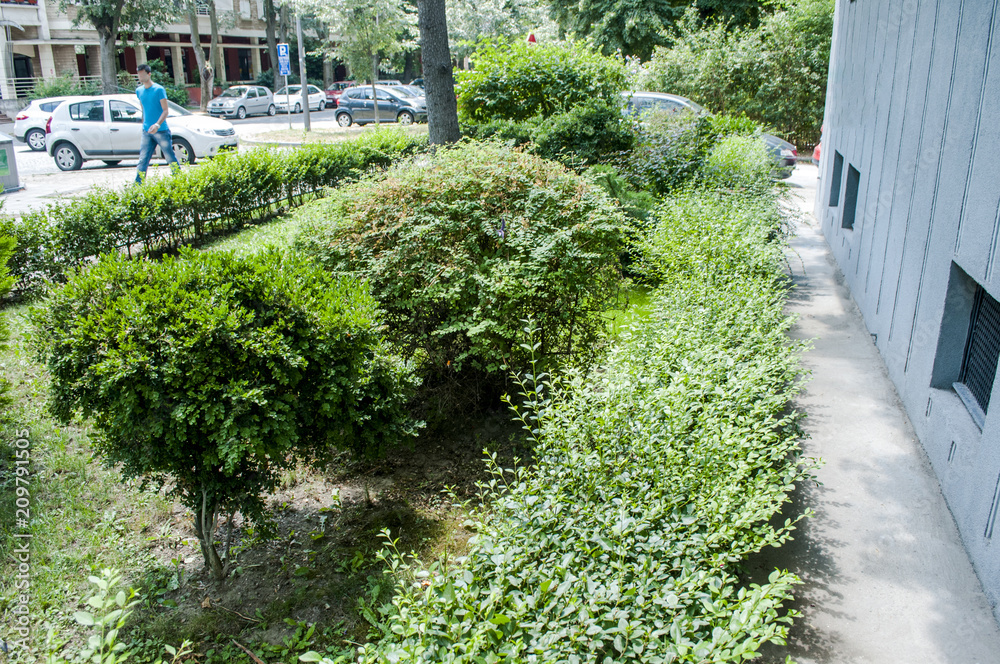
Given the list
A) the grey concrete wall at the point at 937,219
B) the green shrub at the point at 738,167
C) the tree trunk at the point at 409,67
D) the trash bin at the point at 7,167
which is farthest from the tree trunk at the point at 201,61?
the grey concrete wall at the point at 937,219

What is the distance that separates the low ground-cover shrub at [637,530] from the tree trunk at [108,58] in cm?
3775

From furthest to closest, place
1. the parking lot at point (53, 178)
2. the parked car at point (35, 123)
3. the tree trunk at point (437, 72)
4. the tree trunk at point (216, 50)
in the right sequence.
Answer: the tree trunk at point (216, 50) < the parked car at point (35, 123) < the parking lot at point (53, 178) < the tree trunk at point (437, 72)

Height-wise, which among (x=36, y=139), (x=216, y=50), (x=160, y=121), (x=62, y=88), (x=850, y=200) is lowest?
(x=850, y=200)

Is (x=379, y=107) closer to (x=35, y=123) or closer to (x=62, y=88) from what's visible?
(x=35, y=123)

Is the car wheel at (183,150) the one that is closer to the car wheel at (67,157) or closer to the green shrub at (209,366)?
the car wheel at (67,157)

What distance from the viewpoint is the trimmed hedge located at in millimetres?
7480

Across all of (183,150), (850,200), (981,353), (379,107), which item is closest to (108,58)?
(379,107)

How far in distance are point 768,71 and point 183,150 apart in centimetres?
1749

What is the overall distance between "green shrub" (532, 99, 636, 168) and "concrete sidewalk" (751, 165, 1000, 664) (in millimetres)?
6033

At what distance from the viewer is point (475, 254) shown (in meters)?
5.25

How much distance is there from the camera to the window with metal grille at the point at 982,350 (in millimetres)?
4473

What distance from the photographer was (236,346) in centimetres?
357

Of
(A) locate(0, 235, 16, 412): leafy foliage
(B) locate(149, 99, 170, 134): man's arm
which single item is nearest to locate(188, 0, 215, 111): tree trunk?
(B) locate(149, 99, 170, 134): man's arm

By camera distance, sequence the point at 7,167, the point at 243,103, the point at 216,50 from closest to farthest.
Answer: the point at 7,167 < the point at 243,103 < the point at 216,50
